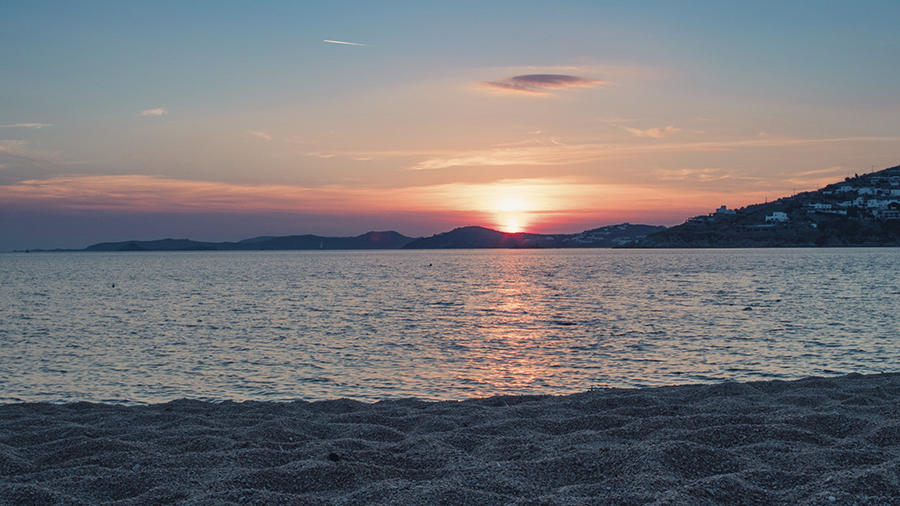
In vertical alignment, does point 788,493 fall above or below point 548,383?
above

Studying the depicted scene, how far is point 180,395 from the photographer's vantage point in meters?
16.7

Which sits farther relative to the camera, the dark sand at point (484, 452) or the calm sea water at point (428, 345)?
the calm sea water at point (428, 345)

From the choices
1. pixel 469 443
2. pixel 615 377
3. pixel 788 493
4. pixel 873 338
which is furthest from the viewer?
pixel 873 338

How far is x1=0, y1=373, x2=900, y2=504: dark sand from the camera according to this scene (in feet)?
22.4

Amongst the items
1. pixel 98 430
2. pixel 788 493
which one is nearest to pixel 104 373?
pixel 98 430

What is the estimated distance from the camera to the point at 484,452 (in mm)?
8742

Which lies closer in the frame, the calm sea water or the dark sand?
the dark sand

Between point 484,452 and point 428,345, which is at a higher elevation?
point 484,452

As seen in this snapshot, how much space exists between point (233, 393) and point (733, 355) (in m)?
15.1

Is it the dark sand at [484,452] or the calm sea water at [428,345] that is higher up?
the dark sand at [484,452]

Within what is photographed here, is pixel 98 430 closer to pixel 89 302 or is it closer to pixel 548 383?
pixel 548 383

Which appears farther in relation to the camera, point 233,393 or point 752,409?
point 233,393

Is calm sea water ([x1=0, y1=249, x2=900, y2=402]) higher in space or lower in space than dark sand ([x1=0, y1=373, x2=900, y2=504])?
lower

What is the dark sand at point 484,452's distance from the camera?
683cm
